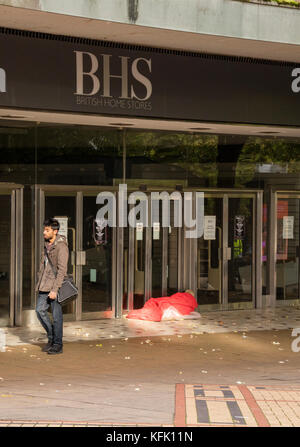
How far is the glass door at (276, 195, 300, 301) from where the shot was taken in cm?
1578

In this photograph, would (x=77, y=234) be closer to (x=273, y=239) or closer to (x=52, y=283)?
(x=52, y=283)

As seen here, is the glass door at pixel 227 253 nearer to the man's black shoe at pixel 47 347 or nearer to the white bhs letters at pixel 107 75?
the white bhs letters at pixel 107 75

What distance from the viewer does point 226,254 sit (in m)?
15.1

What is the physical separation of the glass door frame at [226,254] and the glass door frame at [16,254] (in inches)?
135

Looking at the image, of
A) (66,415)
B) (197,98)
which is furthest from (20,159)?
(66,415)

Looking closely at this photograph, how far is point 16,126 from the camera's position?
12.7m

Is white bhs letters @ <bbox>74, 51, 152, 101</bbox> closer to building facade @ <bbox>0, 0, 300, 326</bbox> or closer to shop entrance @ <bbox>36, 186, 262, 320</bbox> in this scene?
building facade @ <bbox>0, 0, 300, 326</bbox>

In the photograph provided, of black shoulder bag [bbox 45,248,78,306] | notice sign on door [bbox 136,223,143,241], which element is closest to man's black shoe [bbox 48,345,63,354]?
black shoulder bag [bbox 45,248,78,306]

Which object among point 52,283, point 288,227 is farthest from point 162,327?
Result: point 288,227

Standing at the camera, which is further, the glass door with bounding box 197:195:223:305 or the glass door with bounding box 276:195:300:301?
the glass door with bounding box 276:195:300:301

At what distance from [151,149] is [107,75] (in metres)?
2.89

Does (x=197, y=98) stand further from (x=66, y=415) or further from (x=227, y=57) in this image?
(x=66, y=415)

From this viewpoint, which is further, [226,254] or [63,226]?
[226,254]

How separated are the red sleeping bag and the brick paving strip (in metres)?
5.10
